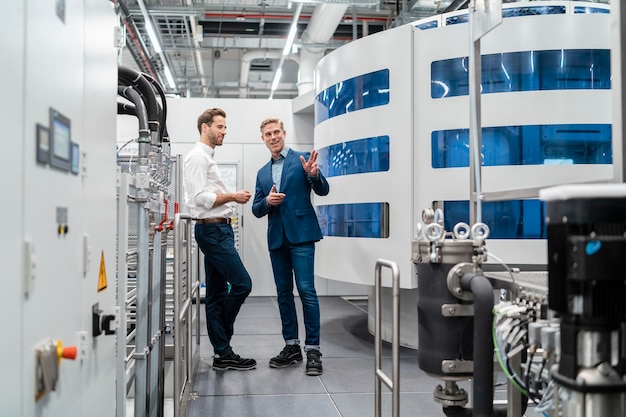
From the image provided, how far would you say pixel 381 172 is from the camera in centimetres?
428

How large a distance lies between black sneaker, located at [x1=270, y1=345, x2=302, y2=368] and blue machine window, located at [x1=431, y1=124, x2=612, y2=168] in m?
1.80

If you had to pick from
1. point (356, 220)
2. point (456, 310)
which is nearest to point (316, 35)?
point (356, 220)

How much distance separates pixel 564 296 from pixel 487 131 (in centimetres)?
286

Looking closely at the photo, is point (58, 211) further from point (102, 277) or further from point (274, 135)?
point (274, 135)

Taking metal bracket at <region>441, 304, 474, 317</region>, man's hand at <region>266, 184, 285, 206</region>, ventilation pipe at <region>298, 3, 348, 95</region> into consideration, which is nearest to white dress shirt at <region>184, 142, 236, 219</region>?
man's hand at <region>266, 184, 285, 206</region>

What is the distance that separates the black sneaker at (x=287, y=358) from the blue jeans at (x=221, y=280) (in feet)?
1.06

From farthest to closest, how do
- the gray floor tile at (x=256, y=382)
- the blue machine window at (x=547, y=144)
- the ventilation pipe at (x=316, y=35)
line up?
1. the ventilation pipe at (x=316, y=35)
2. the blue machine window at (x=547, y=144)
3. the gray floor tile at (x=256, y=382)

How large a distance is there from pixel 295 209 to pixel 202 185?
0.64 meters

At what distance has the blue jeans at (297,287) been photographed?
383 cm

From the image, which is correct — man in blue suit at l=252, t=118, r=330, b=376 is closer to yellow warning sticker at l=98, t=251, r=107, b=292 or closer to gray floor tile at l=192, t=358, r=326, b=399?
gray floor tile at l=192, t=358, r=326, b=399

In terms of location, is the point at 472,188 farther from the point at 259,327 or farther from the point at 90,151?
the point at 259,327

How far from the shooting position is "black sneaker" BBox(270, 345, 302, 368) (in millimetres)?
3947

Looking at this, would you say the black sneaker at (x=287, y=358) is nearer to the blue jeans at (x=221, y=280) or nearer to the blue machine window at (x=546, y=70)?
the blue jeans at (x=221, y=280)

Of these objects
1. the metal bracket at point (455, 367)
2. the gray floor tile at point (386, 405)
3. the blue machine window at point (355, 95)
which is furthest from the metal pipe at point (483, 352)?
the blue machine window at point (355, 95)
